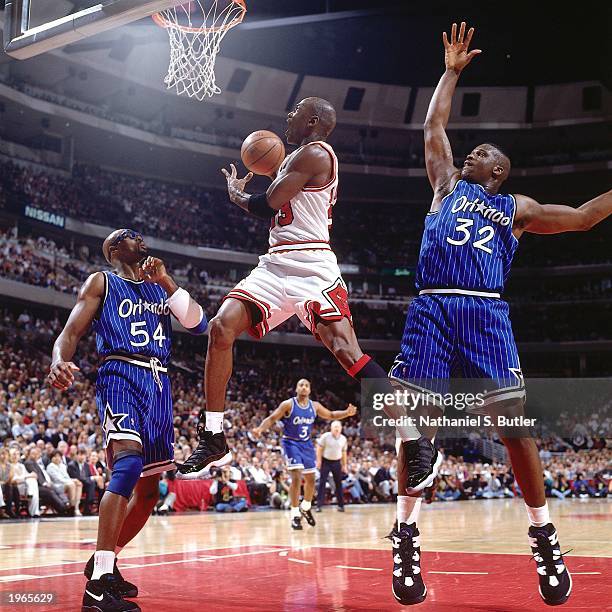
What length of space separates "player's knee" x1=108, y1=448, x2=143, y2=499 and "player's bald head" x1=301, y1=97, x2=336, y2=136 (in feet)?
7.62

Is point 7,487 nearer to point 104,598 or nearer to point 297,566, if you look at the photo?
point 297,566

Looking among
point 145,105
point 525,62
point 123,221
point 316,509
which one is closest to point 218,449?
point 316,509

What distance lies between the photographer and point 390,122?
36.0 m

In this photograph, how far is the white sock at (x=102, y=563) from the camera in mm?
4465

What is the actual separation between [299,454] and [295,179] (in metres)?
7.89

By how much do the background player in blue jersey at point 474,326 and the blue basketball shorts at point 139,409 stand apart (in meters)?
1.59

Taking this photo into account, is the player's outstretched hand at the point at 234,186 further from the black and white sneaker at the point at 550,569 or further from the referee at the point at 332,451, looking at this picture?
the referee at the point at 332,451

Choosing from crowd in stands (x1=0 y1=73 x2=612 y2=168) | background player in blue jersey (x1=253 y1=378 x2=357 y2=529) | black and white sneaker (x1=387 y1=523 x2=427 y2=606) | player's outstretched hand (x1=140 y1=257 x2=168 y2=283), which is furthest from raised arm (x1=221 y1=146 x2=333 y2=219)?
crowd in stands (x1=0 y1=73 x2=612 y2=168)

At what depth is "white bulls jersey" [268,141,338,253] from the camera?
4.76 meters

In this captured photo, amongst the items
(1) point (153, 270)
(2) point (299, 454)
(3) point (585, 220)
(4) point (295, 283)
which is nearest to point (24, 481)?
(2) point (299, 454)

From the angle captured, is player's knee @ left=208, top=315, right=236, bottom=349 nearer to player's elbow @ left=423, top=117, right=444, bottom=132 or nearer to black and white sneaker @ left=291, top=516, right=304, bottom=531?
player's elbow @ left=423, top=117, right=444, bottom=132

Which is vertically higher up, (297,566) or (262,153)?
(262,153)

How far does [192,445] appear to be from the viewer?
17406 millimetres

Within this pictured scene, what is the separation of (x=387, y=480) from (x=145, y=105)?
20.0m
